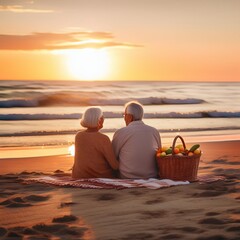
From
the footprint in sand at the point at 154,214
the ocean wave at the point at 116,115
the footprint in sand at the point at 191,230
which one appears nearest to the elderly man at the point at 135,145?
the footprint in sand at the point at 154,214

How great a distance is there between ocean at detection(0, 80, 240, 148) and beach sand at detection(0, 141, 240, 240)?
7.00m

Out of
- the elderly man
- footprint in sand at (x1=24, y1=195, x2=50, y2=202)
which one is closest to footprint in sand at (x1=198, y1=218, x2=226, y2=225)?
footprint in sand at (x1=24, y1=195, x2=50, y2=202)

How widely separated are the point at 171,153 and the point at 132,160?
507mm

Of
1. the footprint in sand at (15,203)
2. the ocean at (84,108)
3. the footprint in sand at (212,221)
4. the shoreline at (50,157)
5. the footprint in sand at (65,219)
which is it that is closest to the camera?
the footprint in sand at (212,221)

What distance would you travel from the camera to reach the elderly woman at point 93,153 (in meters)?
8.02

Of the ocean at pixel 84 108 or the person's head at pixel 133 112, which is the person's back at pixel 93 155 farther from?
the ocean at pixel 84 108

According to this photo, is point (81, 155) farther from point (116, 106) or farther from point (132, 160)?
point (116, 106)

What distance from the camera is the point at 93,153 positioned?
319 inches

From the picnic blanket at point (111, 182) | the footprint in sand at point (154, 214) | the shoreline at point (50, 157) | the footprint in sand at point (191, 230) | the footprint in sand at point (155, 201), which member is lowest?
the footprint in sand at point (191, 230)

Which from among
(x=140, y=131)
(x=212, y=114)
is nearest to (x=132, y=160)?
(x=140, y=131)

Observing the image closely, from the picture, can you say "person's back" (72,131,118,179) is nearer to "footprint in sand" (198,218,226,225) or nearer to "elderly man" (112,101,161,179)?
"elderly man" (112,101,161,179)

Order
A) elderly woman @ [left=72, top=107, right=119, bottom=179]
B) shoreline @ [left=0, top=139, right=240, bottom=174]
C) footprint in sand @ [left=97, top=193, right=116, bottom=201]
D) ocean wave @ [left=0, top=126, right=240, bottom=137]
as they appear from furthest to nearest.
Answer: ocean wave @ [left=0, top=126, right=240, bottom=137], shoreline @ [left=0, top=139, right=240, bottom=174], elderly woman @ [left=72, top=107, right=119, bottom=179], footprint in sand @ [left=97, top=193, right=116, bottom=201]

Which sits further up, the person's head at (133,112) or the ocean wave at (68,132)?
the person's head at (133,112)

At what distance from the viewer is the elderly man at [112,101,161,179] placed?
8039 mm
